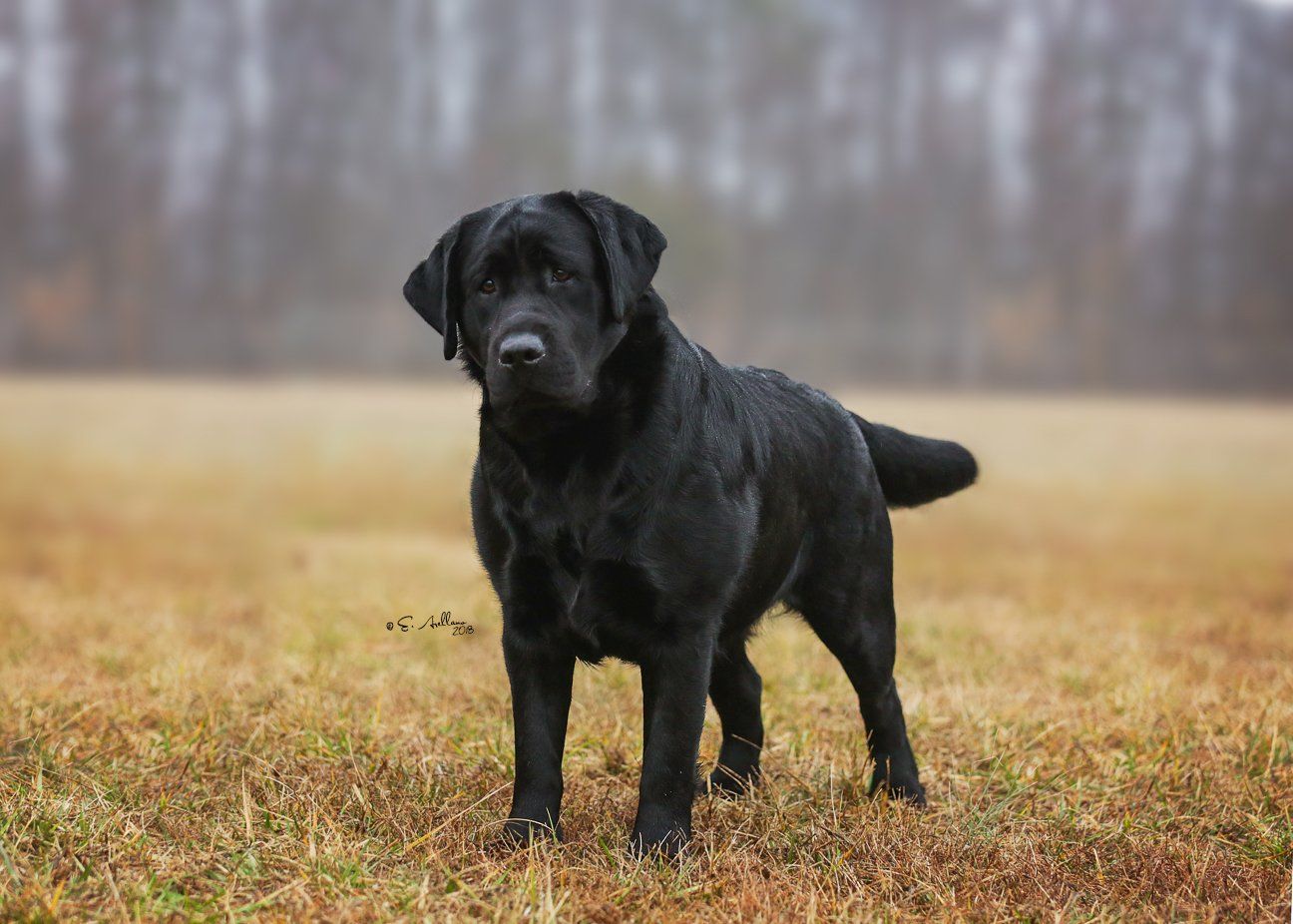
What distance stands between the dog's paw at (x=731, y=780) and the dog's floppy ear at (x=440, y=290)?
158 centimetres

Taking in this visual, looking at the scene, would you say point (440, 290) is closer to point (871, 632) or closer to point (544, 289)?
point (544, 289)

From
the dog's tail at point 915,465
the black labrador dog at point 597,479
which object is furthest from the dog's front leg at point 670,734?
the dog's tail at point 915,465

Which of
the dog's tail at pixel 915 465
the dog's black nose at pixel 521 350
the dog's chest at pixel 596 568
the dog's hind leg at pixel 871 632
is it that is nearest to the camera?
the dog's black nose at pixel 521 350

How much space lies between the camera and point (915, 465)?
13.7ft

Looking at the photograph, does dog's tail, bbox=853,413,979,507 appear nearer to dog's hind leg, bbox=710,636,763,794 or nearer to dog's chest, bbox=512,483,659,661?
dog's hind leg, bbox=710,636,763,794

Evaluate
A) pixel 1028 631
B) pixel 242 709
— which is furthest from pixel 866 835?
pixel 1028 631

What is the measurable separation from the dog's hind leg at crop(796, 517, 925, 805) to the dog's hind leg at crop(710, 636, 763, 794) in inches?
11.3

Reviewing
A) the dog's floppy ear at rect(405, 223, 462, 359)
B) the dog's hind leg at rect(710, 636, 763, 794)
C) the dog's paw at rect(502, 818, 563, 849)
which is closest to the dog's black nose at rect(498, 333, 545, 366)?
the dog's floppy ear at rect(405, 223, 462, 359)

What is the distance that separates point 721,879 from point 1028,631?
396 cm

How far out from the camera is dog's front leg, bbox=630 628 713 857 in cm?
307

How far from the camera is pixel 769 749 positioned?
13.9 ft

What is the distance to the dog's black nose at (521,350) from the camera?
9.45ft

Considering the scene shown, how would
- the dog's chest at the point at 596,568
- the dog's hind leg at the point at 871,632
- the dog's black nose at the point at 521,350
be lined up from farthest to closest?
1. the dog's hind leg at the point at 871,632
2. the dog's chest at the point at 596,568
3. the dog's black nose at the point at 521,350

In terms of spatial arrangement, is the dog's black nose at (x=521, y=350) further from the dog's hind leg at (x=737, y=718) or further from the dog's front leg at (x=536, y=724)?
the dog's hind leg at (x=737, y=718)
